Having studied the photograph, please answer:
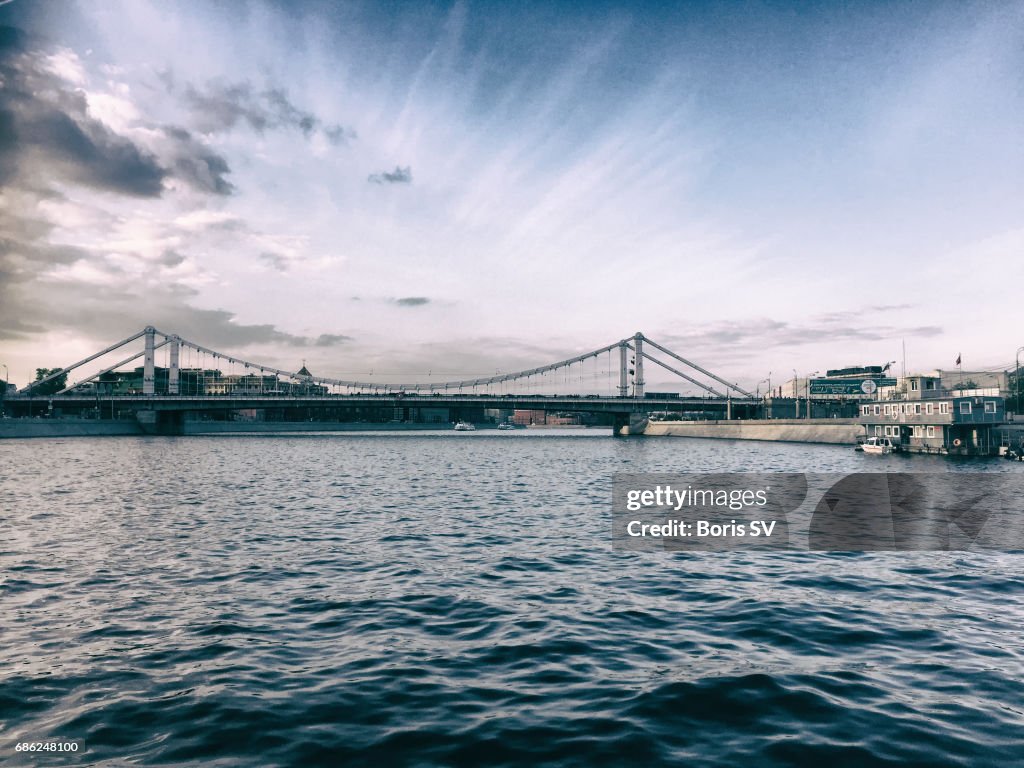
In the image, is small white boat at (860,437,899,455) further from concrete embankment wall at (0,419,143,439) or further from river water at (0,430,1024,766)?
concrete embankment wall at (0,419,143,439)

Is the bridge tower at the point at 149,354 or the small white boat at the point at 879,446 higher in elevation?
the bridge tower at the point at 149,354

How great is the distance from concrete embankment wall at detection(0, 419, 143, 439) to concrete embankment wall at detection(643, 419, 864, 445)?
122 m

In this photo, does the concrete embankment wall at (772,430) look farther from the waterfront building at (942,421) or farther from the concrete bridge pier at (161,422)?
the concrete bridge pier at (161,422)

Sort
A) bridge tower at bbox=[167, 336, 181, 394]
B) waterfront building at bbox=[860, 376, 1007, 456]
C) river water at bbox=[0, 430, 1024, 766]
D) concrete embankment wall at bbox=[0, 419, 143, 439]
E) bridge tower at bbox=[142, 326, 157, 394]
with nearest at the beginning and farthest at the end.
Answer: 1. river water at bbox=[0, 430, 1024, 766]
2. waterfront building at bbox=[860, 376, 1007, 456]
3. concrete embankment wall at bbox=[0, 419, 143, 439]
4. bridge tower at bbox=[167, 336, 181, 394]
5. bridge tower at bbox=[142, 326, 157, 394]

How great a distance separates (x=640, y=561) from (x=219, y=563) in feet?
38.1

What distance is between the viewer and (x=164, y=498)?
111ft

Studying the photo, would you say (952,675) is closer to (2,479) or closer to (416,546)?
(416,546)

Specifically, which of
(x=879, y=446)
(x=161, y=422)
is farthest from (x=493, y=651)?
(x=161, y=422)

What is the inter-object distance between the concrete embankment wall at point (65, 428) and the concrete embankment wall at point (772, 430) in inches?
4812

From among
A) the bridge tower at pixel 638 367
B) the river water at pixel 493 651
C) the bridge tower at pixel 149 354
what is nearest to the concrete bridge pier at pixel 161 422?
the bridge tower at pixel 149 354

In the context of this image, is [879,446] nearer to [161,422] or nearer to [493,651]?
[493,651]

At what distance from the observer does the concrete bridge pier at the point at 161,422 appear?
14688 cm

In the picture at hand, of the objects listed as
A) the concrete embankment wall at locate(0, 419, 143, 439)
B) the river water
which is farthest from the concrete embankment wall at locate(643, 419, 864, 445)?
the concrete embankment wall at locate(0, 419, 143, 439)

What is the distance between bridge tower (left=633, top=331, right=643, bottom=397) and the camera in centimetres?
17688
